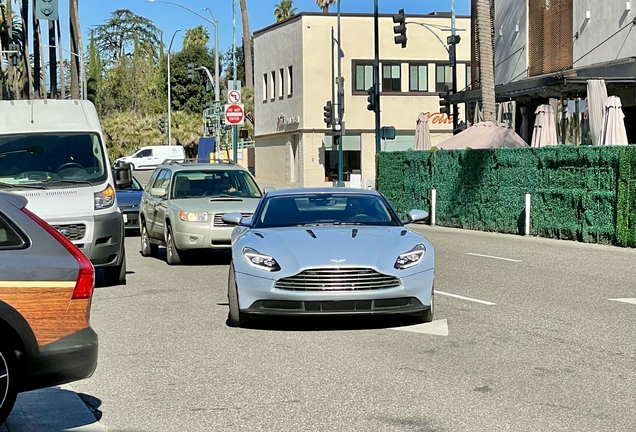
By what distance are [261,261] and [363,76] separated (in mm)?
52123

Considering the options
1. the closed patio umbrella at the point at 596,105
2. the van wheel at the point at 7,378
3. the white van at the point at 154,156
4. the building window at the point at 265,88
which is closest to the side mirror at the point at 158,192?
the closed patio umbrella at the point at 596,105

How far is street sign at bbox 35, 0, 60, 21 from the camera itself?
4768cm

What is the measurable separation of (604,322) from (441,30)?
51.3m

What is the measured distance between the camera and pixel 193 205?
57.0ft

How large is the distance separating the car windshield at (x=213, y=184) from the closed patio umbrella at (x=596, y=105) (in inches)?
407

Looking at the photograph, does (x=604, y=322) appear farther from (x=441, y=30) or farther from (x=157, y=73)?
(x=157, y=73)

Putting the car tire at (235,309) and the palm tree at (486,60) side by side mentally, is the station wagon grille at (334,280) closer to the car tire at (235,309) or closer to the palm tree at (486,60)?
the car tire at (235,309)

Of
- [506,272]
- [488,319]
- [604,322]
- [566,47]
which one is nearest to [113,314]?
[488,319]

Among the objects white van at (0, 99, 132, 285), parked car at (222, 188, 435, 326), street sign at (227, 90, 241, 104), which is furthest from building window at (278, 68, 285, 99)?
parked car at (222, 188, 435, 326)

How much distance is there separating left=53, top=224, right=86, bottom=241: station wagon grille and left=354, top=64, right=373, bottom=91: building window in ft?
158

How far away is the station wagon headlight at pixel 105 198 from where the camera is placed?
1405cm

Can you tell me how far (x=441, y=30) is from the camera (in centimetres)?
6056

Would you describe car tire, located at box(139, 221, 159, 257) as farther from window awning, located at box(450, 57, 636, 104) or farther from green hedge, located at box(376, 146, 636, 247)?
window awning, located at box(450, 57, 636, 104)

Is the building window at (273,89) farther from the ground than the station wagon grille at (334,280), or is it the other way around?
the building window at (273,89)
